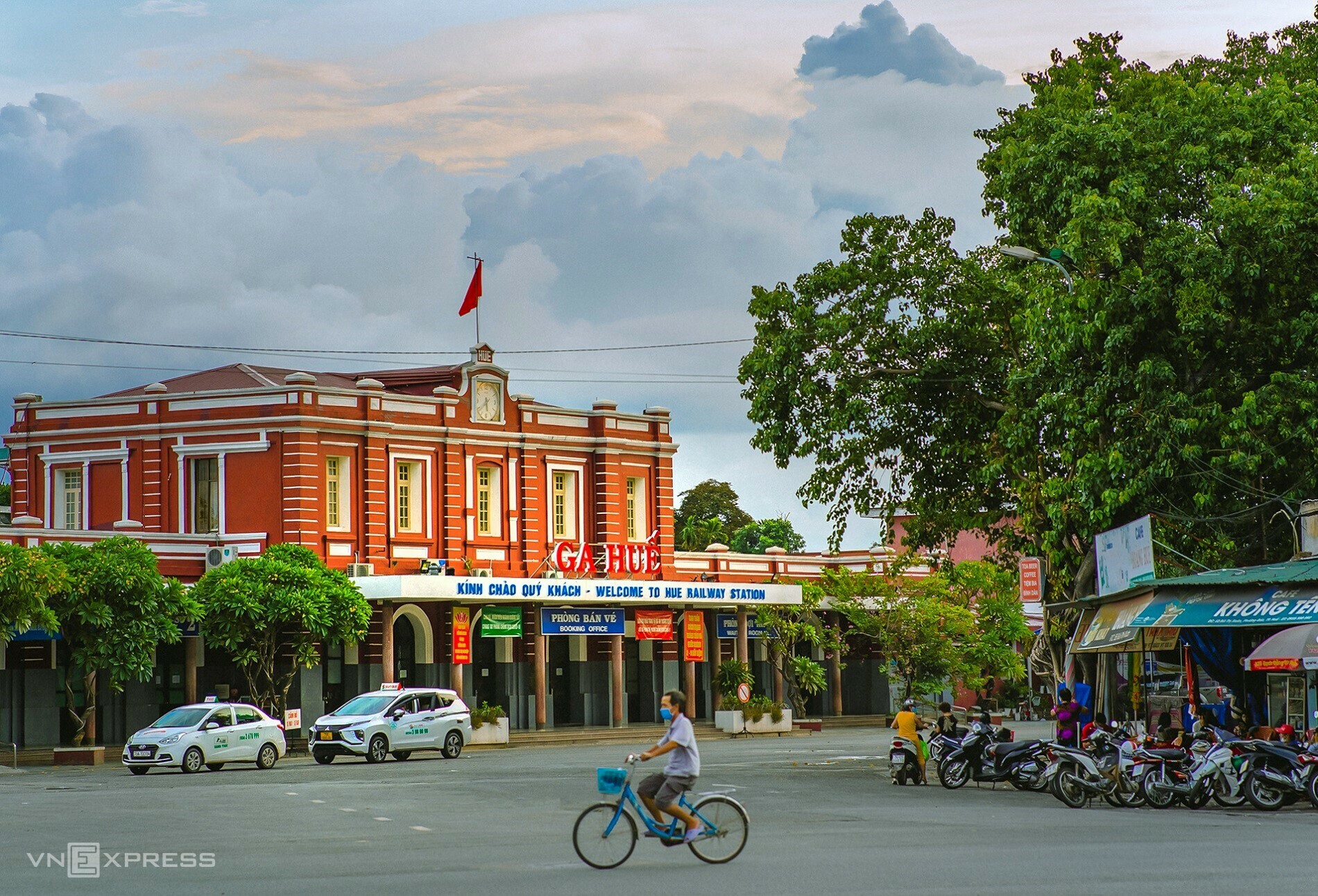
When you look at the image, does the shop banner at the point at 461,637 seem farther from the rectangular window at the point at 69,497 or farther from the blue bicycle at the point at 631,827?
the blue bicycle at the point at 631,827

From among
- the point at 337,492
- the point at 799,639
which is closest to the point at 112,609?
the point at 337,492

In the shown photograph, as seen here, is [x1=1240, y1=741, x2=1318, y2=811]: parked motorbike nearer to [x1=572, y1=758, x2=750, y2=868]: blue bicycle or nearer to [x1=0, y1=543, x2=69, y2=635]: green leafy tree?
[x1=572, y1=758, x2=750, y2=868]: blue bicycle

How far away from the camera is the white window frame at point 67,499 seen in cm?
5056

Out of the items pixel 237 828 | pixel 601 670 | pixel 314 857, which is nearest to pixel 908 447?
pixel 237 828

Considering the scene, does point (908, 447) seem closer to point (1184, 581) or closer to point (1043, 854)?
point (1184, 581)

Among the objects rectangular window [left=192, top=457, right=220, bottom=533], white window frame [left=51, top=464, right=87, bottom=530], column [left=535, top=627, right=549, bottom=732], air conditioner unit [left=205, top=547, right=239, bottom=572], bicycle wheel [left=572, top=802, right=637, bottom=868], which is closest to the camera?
bicycle wheel [left=572, top=802, right=637, bottom=868]

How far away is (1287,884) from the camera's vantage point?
13508mm

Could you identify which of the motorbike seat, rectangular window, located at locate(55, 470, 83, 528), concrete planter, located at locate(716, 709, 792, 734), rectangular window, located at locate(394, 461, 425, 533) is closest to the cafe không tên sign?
rectangular window, located at locate(394, 461, 425, 533)

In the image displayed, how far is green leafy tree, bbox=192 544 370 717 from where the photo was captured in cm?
4306

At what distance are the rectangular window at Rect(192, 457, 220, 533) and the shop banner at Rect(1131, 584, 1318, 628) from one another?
30.3 meters

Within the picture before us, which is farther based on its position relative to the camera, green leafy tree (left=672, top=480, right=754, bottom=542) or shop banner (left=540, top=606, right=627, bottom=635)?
green leafy tree (left=672, top=480, right=754, bottom=542)

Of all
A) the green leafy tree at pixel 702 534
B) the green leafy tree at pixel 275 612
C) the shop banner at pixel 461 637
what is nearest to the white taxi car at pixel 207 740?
the green leafy tree at pixel 275 612

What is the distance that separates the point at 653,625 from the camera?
5506cm

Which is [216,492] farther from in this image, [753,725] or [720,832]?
[720,832]
